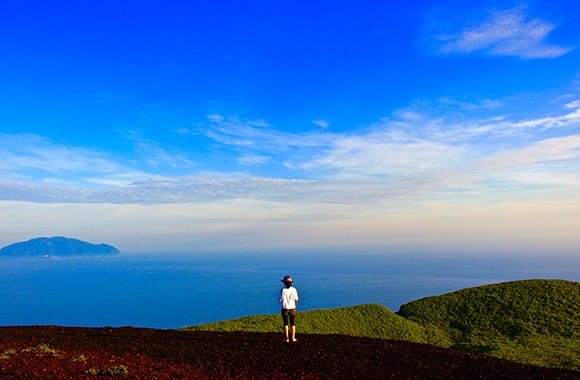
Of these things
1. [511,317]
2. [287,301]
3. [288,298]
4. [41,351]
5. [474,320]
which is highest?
[288,298]

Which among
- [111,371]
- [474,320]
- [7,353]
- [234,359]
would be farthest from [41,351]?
[474,320]

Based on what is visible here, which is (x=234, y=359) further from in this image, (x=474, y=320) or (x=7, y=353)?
(x=474, y=320)

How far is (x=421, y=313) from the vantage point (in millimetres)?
32281

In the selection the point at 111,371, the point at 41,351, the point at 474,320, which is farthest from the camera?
the point at 474,320

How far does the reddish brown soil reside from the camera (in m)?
12.2

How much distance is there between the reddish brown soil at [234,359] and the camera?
12.2m

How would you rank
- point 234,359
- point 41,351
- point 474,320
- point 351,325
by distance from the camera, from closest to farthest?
point 41,351, point 234,359, point 351,325, point 474,320

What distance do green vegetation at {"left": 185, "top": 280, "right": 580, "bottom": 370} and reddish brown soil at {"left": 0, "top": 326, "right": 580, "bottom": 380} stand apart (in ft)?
26.6

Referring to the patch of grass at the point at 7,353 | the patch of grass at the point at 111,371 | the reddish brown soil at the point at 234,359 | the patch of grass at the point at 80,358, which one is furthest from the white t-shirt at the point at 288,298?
the patch of grass at the point at 7,353

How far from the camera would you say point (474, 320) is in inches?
1187

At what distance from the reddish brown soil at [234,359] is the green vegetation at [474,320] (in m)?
8.12

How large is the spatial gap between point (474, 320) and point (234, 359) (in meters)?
21.9

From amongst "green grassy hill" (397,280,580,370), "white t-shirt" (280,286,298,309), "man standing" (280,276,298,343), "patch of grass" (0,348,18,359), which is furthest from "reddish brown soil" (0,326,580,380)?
"green grassy hill" (397,280,580,370)

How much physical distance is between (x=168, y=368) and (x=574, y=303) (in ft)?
98.9
